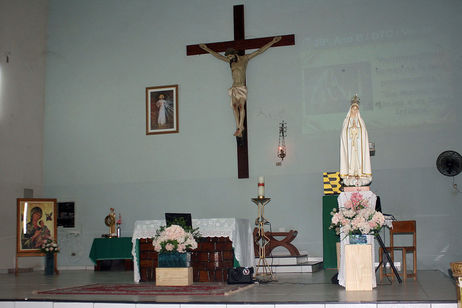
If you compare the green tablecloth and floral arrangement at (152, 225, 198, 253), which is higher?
floral arrangement at (152, 225, 198, 253)

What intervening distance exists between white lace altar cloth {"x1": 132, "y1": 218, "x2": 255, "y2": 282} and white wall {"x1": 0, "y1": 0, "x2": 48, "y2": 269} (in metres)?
4.21

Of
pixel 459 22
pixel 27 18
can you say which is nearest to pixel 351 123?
pixel 459 22

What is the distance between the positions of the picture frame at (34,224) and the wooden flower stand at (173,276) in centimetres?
421

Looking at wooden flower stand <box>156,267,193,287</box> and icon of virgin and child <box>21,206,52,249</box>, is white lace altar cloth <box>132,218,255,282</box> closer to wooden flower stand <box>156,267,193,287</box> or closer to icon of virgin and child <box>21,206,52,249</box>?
wooden flower stand <box>156,267,193,287</box>

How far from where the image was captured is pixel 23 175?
11430mm

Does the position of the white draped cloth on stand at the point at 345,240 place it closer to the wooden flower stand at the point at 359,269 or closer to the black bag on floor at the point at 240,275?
the wooden flower stand at the point at 359,269

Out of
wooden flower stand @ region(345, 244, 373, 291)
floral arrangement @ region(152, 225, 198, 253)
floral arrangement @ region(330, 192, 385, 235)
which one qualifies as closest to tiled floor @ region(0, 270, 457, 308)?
wooden flower stand @ region(345, 244, 373, 291)

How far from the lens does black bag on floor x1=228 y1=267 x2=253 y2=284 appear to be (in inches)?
280

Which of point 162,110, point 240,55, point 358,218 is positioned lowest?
point 358,218

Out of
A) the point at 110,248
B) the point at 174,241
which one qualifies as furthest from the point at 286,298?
the point at 110,248

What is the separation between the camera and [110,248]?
420 inches

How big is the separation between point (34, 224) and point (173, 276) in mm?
4748

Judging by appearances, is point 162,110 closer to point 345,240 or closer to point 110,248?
point 110,248

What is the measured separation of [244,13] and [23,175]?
5.65m
